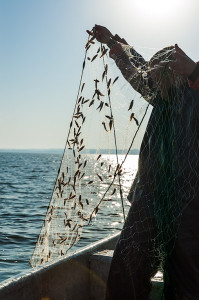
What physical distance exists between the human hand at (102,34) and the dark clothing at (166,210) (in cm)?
25

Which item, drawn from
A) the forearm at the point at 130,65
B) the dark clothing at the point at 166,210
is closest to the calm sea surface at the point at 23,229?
the dark clothing at the point at 166,210

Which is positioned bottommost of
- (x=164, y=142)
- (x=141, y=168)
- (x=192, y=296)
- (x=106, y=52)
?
(x=192, y=296)

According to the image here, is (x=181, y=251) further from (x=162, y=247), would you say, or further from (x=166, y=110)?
(x=166, y=110)

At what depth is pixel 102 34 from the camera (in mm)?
3129

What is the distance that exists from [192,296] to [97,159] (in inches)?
53.8

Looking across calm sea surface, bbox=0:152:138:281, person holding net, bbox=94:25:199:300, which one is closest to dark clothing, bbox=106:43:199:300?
person holding net, bbox=94:25:199:300

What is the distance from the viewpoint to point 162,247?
2.87 meters

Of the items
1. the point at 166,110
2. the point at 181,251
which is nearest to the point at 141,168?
the point at 166,110

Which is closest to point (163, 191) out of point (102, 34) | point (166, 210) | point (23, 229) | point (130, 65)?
point (166, 210)

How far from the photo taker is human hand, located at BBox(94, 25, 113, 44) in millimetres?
3131

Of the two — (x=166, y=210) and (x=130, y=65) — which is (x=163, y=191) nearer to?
(x=166, y=210)

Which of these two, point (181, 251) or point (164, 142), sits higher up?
point (164, 142)

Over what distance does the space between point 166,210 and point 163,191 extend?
0.13m

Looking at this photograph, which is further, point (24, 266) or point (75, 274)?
point (24, 266)
